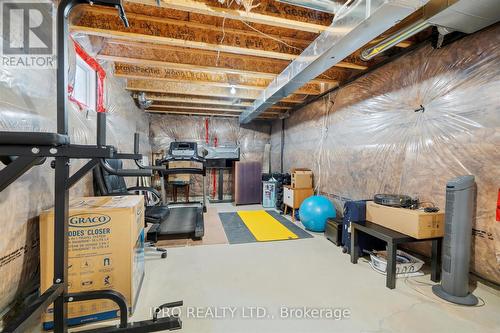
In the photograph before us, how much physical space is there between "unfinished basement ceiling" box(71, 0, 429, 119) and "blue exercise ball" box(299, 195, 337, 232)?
74.9 inches

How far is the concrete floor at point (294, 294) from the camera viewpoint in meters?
1.43

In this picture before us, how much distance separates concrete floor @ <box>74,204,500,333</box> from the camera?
1.43 metres

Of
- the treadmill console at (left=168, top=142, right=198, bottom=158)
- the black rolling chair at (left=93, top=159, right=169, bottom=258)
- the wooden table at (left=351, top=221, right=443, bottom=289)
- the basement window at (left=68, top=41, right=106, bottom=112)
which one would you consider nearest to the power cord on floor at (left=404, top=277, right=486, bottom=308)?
the wooden table at (left=351, top=221, right=443, bottom=289)

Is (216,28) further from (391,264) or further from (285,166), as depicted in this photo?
(285,166)

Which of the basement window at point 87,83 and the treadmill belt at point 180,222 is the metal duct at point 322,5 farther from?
the treadmill belt at point 180,222

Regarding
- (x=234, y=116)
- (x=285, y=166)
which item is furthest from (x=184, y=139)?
(x=285, y=166)

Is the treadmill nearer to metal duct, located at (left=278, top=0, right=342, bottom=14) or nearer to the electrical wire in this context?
metal duct, located at (left=278, top=0, right=342, bottom=14)

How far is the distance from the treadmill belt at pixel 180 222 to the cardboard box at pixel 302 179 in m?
1.82

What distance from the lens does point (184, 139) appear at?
231 inches

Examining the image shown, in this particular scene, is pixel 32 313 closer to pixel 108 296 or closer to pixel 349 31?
pixel 108 296

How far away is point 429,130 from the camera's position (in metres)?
2.17

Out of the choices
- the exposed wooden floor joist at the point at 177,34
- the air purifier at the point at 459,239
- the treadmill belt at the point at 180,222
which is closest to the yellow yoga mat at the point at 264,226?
the treadmill belt at the point at 180,222

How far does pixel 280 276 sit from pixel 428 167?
180cm

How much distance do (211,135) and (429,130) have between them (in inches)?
189
